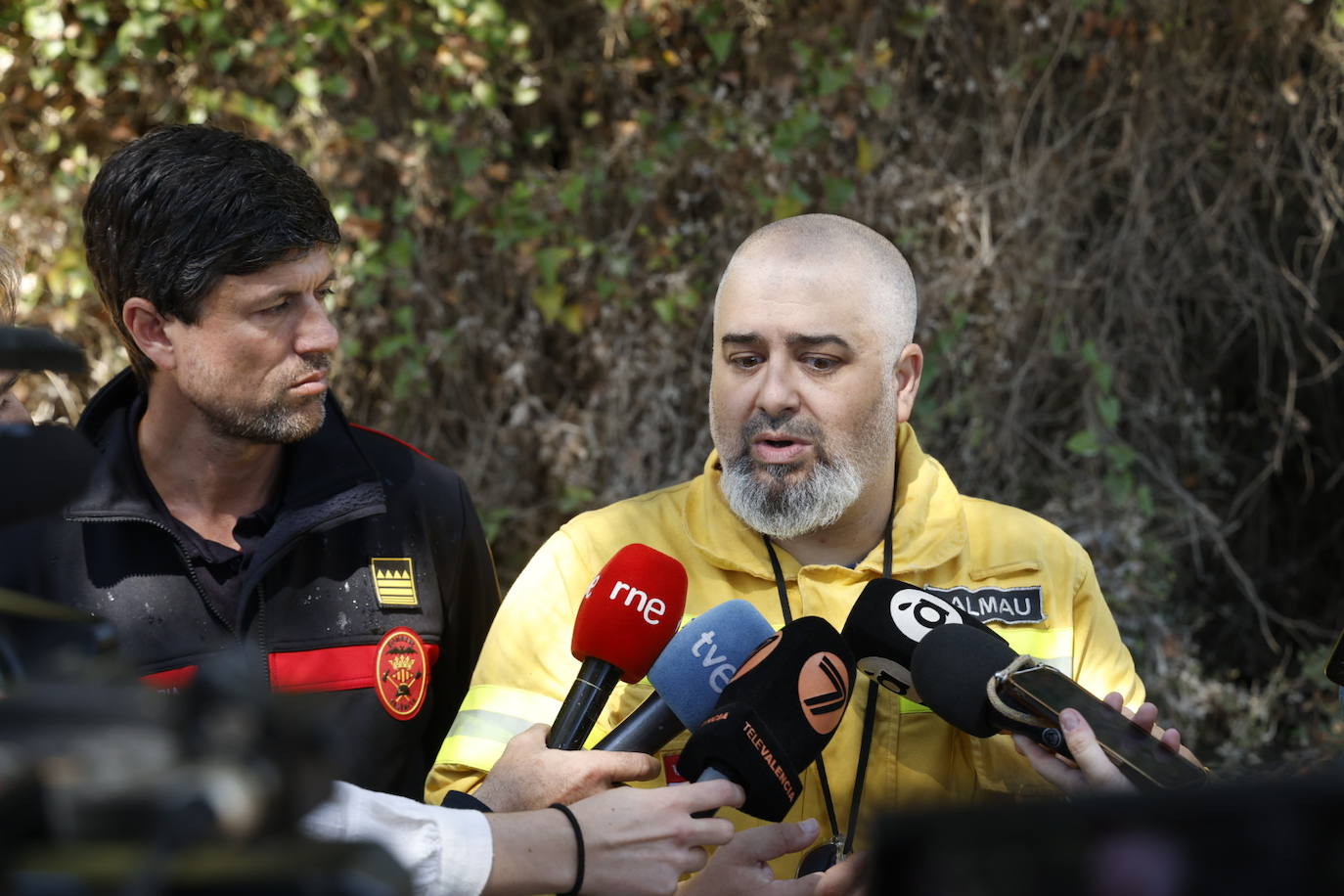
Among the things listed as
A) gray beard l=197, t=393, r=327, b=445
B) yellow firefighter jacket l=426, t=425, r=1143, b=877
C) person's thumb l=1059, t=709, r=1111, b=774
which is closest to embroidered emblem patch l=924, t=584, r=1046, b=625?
yellow firefighter jacket l=426, t=425, r=1143, b=877

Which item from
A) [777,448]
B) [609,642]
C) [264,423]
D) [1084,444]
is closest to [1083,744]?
[609,642]

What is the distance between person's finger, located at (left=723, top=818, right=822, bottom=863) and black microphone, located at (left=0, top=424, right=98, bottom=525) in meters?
1.19

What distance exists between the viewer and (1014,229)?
546cm

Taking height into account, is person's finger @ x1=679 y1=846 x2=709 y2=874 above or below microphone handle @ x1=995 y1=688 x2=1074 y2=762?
below

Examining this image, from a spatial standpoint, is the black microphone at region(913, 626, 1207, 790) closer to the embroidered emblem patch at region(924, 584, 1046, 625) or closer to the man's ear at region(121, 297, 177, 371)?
the embroidered emblem patch at region(924, 584, 1046, 625)

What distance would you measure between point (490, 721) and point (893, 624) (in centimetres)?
77

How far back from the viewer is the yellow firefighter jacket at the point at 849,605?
244cm

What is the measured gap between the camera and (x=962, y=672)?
2039 millimetres

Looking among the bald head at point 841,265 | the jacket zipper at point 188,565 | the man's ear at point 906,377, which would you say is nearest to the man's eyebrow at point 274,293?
the jacket zipper at point 188,565

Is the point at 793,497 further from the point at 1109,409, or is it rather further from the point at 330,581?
the point at 1109,409

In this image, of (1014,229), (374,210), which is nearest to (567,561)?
(374,210)

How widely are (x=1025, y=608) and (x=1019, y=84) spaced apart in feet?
11.3

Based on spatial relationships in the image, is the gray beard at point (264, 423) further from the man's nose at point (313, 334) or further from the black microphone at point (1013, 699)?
the black microphone at point (1013, 699)

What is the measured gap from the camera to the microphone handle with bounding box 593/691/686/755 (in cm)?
205
